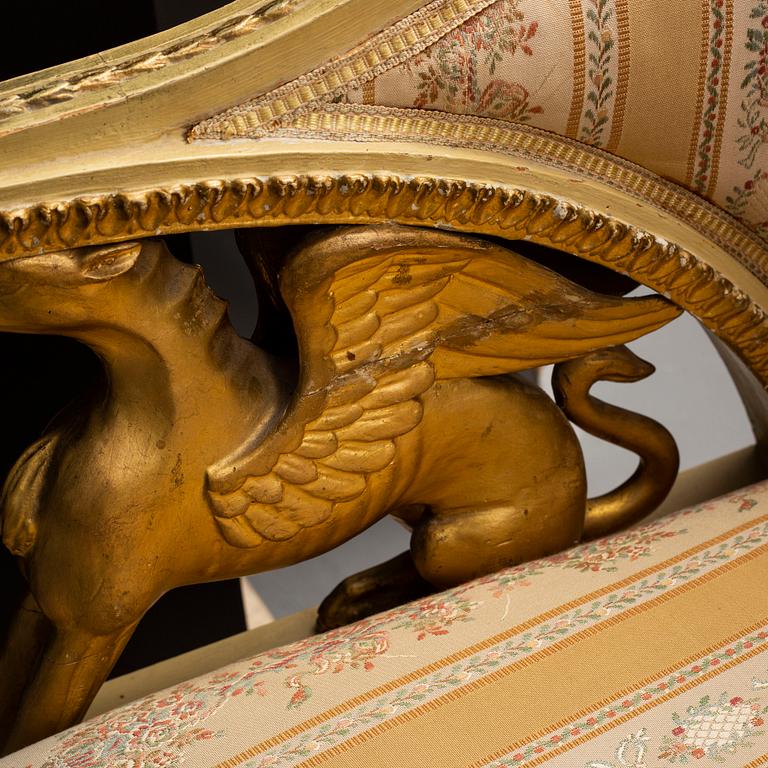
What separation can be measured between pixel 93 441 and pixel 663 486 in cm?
55

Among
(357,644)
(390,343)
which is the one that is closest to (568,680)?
(357,644)

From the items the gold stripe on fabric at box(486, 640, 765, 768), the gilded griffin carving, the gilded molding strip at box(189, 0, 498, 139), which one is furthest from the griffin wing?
the gold stripe on fabric at box(486, 640, 765, 768)

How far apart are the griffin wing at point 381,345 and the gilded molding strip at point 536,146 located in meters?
0.07

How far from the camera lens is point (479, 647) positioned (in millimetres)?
831

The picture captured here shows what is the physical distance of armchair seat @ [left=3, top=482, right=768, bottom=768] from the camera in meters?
0.75

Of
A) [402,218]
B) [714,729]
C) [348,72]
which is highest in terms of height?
[348,72]

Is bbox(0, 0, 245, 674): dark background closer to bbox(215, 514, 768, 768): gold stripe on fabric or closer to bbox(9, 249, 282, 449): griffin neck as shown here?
bbox(9, 249, 282, 449): griffin neck

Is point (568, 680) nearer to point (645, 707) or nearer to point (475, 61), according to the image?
point (645, 707)

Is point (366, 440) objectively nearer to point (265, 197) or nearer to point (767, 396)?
point (265, 197)

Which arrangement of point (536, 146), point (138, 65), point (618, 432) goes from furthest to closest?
point (618, 432) → point (536, 146) → point (138, 65)

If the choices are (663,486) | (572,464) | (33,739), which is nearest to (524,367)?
(572,464)

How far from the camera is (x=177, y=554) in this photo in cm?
86

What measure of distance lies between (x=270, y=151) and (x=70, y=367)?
0.45m

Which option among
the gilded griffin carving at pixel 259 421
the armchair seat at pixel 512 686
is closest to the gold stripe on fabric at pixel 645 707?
the armchair seat at pixel 512 686
